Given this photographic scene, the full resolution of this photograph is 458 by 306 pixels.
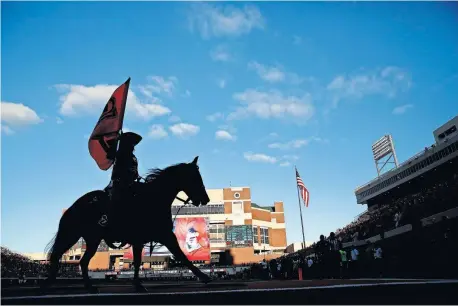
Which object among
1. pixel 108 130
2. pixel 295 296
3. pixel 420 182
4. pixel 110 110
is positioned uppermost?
pixel 420 182

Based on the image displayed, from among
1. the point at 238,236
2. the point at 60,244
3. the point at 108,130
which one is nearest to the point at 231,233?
the point at 238,236

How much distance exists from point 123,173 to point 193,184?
1247mm

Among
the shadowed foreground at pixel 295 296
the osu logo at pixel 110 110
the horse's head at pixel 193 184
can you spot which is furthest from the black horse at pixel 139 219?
the shadowed foreground at pixel 295 296

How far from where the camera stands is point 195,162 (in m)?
6.27

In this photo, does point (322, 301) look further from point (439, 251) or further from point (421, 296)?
point (439, 251)

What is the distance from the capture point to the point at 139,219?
574 cm

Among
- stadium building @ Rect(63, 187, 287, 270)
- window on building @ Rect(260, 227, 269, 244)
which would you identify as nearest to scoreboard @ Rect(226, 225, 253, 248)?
stadium building @ Rect(63, 187, 287, 270)

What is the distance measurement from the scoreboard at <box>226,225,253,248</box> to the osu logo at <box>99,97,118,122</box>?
71.5 m

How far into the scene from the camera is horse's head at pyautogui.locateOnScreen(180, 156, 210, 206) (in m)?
6.10

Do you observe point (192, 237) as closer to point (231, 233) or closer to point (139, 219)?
point (231, 233)

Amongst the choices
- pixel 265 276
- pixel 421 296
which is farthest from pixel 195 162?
pixel 265 276

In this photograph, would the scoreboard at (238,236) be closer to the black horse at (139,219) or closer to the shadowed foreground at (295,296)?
the black horse at (139,219)

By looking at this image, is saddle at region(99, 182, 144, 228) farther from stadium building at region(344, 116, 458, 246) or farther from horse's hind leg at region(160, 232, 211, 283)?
stadium building at region(344, 116, 458, 246)

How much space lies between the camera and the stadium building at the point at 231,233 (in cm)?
7500
